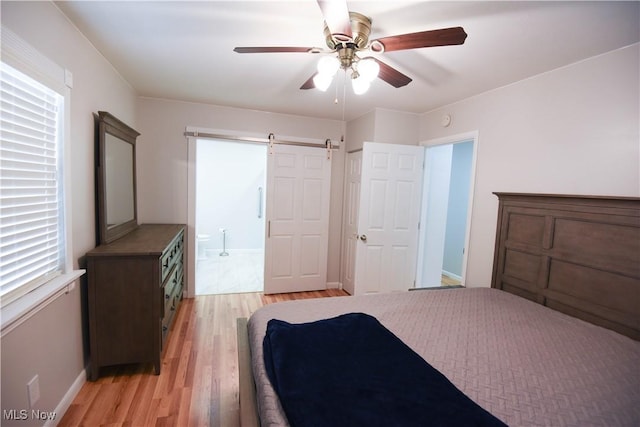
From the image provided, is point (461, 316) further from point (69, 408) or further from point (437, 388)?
point (69, 408)

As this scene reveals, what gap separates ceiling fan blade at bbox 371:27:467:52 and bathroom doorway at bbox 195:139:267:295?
435 cm

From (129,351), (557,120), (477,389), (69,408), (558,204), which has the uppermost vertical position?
(557,120)


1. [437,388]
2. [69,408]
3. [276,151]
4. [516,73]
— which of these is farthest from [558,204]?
[69,408]

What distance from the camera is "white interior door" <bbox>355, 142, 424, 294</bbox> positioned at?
129 inches

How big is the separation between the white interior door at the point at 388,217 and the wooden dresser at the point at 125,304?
2.05 meters

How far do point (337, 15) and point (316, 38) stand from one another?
Answer: 78 cm

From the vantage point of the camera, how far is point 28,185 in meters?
1.40

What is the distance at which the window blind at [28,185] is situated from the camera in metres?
1.26

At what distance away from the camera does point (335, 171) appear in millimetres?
4004

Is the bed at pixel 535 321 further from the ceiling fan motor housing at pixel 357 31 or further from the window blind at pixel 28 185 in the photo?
the ceiling fan motor housing at pixel 357 31

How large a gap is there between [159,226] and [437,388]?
10.1 feet

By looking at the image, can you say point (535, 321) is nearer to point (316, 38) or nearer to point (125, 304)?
point (316, 38)

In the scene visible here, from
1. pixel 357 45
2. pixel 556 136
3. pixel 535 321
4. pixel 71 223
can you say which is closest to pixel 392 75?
pixel 357 45

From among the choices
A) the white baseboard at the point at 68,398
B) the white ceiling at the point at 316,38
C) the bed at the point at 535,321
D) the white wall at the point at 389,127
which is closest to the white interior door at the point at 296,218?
the white wall at the point at 389,127
